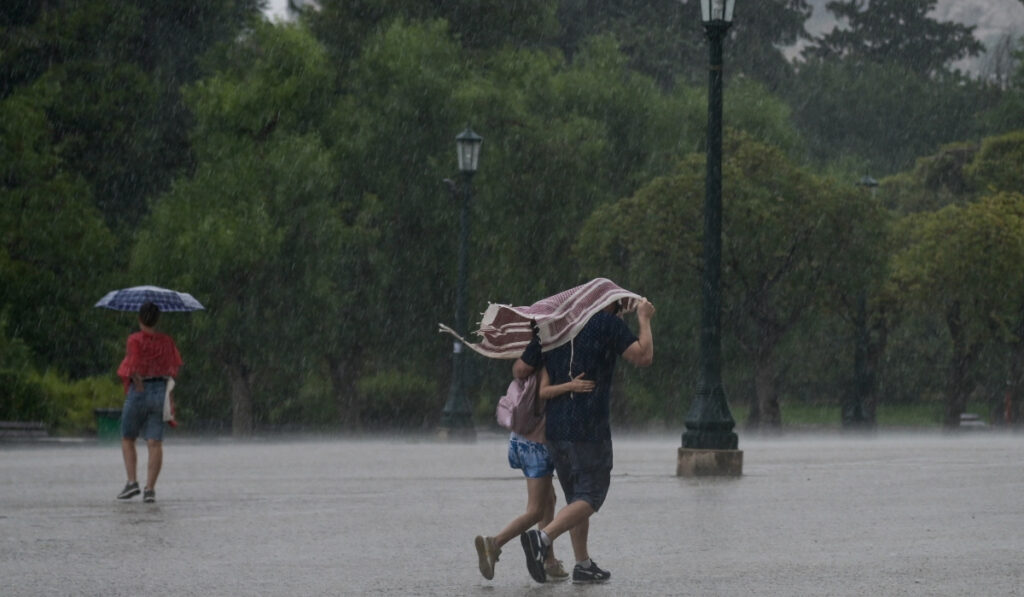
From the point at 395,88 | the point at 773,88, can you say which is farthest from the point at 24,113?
the point at 773,88

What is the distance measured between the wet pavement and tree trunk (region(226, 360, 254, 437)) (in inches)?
822

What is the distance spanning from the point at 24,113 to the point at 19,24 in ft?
31.2

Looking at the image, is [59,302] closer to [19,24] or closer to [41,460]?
[19,24]

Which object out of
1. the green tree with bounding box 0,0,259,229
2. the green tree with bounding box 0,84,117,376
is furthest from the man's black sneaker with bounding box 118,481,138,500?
the green tree with bounding box 0,0,259,229

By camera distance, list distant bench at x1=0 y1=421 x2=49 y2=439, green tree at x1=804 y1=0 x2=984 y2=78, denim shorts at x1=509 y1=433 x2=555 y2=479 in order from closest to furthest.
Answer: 1. denim shorts at x1=509 y1=433 x2=555 y2=479
2. distant bench at x1=0 y1=421 x2=49 y2=439
3. green tree at x1=804 y1=0 x2=984 y2=78

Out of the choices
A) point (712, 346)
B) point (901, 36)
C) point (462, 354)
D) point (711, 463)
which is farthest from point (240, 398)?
point (901, 36)

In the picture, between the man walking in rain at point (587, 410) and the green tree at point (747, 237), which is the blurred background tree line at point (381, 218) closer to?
the green tree at point (747, 237)

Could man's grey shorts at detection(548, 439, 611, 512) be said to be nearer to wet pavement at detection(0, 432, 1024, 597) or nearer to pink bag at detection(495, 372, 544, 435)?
pink bag at detection(495, 372, 544, 435)

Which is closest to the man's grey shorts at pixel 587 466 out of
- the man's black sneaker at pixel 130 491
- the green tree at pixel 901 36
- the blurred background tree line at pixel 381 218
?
the man's black sneaker at pixel 130 491

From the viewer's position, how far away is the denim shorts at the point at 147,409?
1599 centimetres

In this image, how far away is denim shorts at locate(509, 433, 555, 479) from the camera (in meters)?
10.4

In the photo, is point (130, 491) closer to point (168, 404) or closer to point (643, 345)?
point (168, 404)

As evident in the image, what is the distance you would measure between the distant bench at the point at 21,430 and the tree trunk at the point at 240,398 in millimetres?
11840

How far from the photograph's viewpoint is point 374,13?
54.6 meters
